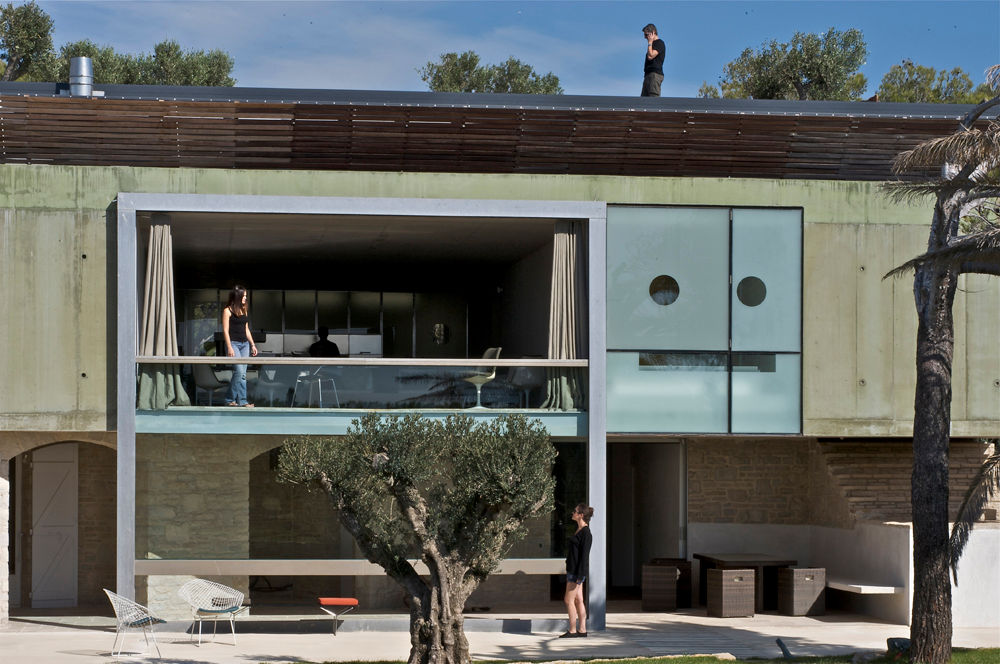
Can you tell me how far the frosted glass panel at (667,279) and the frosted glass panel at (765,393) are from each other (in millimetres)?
475

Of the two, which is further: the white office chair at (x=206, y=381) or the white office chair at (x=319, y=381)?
the white office chair at (x=319, y=381)

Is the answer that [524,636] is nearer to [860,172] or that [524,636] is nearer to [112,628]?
[112,628]

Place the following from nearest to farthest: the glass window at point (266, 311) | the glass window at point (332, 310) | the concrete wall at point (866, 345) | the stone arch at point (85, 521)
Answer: the concrete wall at point (866, 345)
the stone arch at point (85, 521)
the glass window at point (266, 311)
the glass window at point (332, 310)

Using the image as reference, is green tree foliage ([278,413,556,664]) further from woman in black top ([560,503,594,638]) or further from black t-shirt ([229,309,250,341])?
black t-shirt ([229,309,250,341])

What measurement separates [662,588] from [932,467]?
5.81 m

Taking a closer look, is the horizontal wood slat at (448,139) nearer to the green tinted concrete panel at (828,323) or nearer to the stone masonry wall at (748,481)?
the green tinted concrete panel at (828,323)

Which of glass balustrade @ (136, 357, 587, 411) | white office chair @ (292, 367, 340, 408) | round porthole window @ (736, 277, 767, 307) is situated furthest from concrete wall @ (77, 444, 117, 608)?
round porthole window @ (736, 277, 767, 307)

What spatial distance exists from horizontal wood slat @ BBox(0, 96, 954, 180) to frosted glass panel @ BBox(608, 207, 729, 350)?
1.51 meters

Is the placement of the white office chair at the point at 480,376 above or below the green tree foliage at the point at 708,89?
below

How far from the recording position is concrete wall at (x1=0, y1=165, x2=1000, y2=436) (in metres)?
16.0

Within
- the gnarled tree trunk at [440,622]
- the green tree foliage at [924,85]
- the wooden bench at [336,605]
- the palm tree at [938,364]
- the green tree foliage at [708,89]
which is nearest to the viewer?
the gnarled tree trunk at [440,622]

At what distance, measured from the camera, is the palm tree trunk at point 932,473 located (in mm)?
13312

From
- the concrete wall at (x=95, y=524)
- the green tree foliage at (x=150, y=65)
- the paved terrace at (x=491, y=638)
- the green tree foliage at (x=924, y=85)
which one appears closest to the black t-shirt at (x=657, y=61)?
the paved terrace at (x=491, y=638)

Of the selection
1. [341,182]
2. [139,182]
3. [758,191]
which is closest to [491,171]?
[341,182]
